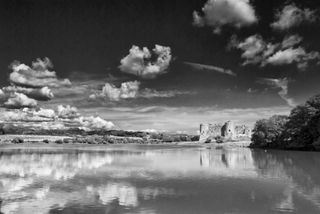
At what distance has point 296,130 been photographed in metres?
81.3

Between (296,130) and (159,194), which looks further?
(296,130)

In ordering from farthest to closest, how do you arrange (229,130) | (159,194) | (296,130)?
(229,130) → (296,130) → (159,194)

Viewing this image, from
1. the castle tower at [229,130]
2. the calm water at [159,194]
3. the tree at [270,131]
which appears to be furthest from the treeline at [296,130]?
the castle tower at [229,130]

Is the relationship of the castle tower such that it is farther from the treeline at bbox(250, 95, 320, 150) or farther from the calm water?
the calm water

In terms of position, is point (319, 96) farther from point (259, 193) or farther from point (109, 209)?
point (109, 209)

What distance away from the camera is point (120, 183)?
26.9m

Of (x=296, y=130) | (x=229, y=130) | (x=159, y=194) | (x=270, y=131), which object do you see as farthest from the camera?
(x=229, y=130)

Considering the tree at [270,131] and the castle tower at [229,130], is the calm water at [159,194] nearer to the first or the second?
the tree at [270,131]

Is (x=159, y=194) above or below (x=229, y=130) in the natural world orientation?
below

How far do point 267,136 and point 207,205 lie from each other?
3240 inches

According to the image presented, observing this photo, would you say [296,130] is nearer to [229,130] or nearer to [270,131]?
[270,131]

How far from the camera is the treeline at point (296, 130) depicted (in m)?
76.2

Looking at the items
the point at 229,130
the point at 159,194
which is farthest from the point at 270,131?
the point at 229,130

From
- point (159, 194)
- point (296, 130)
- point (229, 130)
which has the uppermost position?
point (229, 130)
